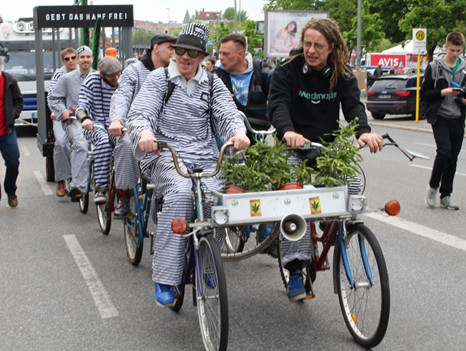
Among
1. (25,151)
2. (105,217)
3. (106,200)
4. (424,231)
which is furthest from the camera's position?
(25,151)

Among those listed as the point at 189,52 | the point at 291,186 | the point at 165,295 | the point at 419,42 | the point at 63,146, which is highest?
the point at 419,42

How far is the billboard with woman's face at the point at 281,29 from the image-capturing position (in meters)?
34.4

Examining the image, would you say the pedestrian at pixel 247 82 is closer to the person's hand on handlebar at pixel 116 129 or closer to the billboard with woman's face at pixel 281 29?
the person's hand on handlebar at pixel 116 129

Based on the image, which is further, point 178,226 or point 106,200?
point 106,200

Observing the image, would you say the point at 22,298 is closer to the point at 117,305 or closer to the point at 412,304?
the point at 117,305

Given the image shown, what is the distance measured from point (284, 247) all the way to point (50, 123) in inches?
293

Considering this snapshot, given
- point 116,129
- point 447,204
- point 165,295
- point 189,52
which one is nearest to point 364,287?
point 165,295

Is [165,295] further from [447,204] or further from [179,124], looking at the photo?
[447,204]

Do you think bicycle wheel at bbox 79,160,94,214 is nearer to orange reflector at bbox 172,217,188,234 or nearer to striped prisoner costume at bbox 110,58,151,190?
striped prisoner costume at bbox 110,58,151,190

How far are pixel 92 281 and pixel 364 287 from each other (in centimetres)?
265

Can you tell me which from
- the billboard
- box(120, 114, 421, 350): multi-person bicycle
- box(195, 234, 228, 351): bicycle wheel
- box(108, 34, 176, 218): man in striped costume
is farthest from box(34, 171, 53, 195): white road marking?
the billboard

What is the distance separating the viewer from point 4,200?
A: 10.6m

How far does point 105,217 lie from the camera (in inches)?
319

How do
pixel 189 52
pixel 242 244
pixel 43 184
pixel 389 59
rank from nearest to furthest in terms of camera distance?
pixel 189 52, pixel 242 244, pixel 43 184, pixel 389 59
